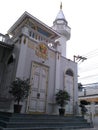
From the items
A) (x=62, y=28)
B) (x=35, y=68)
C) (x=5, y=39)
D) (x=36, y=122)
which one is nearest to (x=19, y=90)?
(x=36, y=122)

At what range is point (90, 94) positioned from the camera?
22.0m

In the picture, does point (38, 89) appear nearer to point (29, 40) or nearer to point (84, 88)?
point (29, 40)

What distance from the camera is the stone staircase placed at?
19.5 feet

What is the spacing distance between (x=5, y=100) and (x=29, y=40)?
13.4 ft

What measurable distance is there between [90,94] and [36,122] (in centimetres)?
1683

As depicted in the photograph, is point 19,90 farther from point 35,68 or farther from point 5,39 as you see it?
point 5,39

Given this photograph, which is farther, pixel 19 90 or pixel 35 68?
pixel 35 68

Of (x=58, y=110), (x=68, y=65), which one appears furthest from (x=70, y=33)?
(x=58, y=110)

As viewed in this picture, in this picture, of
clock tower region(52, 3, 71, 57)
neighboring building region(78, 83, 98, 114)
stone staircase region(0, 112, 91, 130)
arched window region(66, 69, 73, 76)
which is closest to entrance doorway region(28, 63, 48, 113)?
stone staircase region(0, 112, 91, 130)

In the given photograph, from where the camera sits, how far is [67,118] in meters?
8.15

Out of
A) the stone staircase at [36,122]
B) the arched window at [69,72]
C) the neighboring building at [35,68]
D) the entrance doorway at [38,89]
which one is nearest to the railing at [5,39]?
the neighboring building at [35,68]

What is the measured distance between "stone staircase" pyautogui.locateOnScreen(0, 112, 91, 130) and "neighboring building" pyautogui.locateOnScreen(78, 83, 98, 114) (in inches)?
502

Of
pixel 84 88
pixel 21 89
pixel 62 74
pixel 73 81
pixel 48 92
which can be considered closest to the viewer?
pixel 21 89

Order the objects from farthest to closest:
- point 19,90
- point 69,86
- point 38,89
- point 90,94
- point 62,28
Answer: point 90,94 → point 62,28 → point 69,86 → point 38,89 → point 19,90
